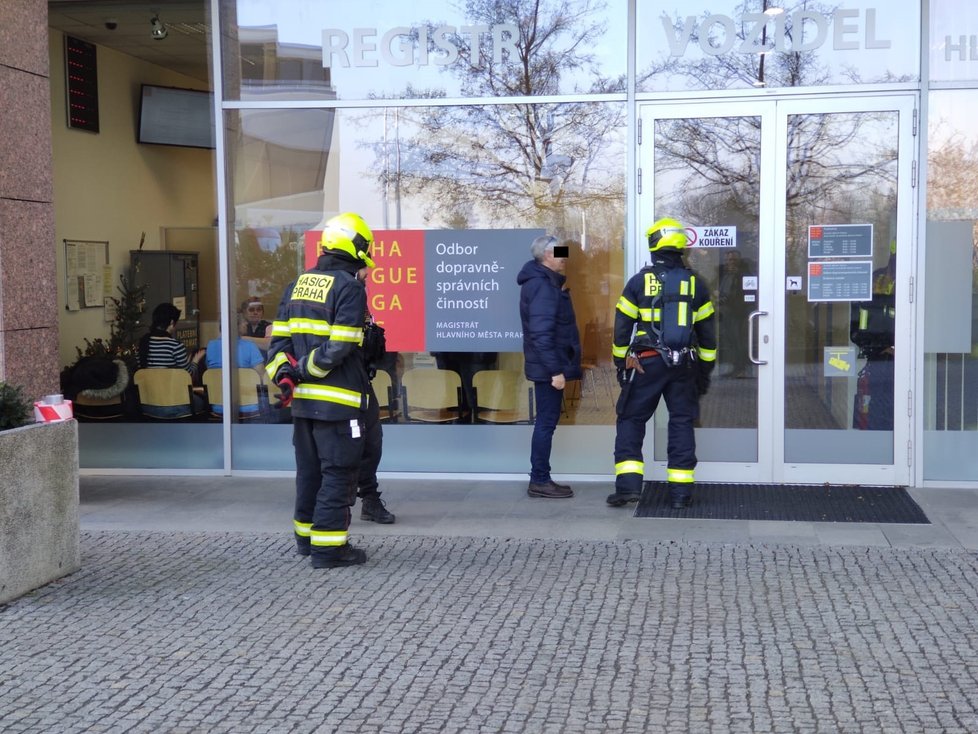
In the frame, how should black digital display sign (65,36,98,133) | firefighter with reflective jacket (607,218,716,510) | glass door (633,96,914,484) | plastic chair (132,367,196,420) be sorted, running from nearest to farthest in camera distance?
firefighter with reflective jacket (607,218,716,510)
glass door (633,96,914,484)
plastic chair (132,367,196,420)
black digital display sign (65,36,98,133)

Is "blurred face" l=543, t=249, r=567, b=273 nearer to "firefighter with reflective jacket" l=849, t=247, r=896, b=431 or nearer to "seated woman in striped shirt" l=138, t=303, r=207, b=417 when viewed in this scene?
"firefighter with reflective jacket" l=849, t=247, r=896, b=431

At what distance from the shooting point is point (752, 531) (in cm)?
744

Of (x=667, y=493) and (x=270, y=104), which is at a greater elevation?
(x=270, y=104)

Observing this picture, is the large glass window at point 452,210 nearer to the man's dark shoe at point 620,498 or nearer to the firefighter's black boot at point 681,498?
the man's dark shoe at point 620,498

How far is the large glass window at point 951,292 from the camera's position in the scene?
27.6 feet

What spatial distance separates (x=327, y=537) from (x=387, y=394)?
2.82 meters

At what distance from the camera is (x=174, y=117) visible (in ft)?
35.1

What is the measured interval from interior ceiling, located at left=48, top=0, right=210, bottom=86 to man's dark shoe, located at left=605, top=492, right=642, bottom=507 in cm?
465

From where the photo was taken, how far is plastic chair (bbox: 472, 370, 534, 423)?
9.20 meters

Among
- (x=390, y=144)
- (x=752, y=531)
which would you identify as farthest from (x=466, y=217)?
(x=752, y=531)

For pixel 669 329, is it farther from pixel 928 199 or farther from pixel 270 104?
pixel 270 104

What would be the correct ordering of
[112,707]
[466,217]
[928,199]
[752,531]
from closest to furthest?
[112,707] → [752,531] → [928,199] → [466,217]

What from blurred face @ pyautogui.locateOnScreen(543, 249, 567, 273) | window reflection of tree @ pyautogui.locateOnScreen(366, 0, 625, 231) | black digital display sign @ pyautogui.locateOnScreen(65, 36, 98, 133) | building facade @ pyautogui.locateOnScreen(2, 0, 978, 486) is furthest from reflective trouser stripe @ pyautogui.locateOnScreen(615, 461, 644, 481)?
black digital display sign @ pyautogui.locateOnScreen(65, 36, 98, 133)

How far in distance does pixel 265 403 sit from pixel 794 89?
15.5ft
